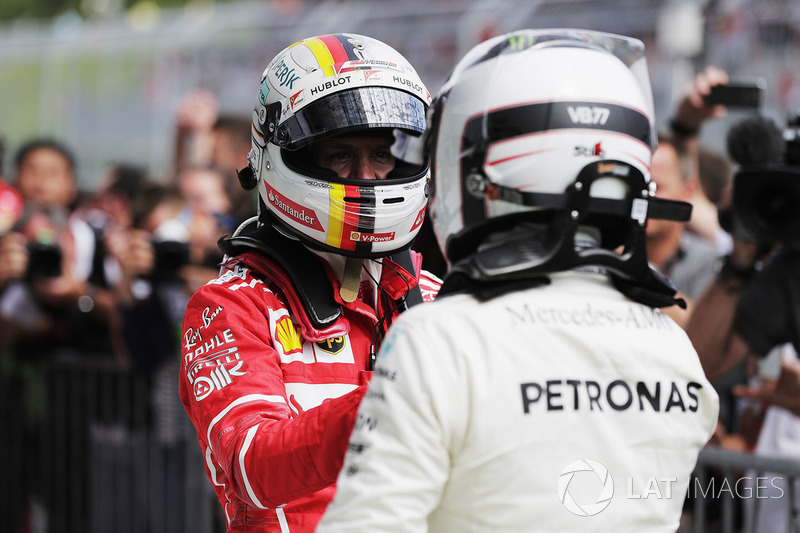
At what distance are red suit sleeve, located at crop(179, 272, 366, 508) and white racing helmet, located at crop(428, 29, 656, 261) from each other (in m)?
0.40

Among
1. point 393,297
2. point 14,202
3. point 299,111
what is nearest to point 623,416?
point 393,297

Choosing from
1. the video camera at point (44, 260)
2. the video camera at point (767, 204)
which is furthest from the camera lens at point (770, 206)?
the video camera at point (44, 260)

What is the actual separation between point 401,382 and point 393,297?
94cm

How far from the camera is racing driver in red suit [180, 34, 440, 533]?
80.4 inches

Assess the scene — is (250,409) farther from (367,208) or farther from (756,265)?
(756,265)

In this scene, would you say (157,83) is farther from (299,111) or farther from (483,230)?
(483,230)

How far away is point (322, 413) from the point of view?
170 centimetres

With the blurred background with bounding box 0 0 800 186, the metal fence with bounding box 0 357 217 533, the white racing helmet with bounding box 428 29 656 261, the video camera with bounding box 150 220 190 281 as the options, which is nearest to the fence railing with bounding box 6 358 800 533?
the metal fence with bounding box 0 357 217 533

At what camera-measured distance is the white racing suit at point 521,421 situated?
1.44 m

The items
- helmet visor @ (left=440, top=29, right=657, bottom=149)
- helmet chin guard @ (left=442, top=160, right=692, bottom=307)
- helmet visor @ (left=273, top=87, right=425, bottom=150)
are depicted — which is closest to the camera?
helmet chin guard @ (left=442, top=160, right=692, bottom=307)

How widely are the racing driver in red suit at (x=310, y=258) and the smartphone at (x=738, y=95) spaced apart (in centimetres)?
209

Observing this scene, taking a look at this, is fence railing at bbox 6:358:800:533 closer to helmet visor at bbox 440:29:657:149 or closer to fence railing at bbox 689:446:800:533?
fence railing at bbox 689:446:800:533

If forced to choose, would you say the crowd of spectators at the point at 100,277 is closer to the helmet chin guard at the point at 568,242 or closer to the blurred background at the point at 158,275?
the blurred background at the point at 158,275

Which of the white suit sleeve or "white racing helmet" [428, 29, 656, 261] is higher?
"white racing helmet" [428, 29, 656, 261]
